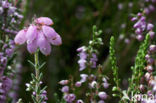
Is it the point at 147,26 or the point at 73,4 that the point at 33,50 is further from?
the point at 73,4

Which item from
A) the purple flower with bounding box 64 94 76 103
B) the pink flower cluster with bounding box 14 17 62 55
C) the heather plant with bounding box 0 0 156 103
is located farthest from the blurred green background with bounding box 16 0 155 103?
the pink flower cluster with bounding box 14 17 62 55

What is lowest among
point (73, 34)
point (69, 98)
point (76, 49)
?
point (69, 98)

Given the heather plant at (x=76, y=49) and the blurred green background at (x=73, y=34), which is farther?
the blurred green background at (x=73, y=34)

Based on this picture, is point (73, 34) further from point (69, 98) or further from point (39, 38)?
point (39, 38)

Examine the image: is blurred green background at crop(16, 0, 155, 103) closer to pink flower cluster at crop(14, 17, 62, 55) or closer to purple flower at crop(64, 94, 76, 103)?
purple flower at crop(64, 94, 76, 103)

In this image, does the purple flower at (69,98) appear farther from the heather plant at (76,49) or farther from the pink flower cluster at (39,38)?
the pink flower cluster at (39,38)

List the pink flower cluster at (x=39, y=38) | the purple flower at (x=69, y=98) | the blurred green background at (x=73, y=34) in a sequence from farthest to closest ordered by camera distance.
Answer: the blurred green background at (x=73, y=34) < the purple flower at (x=69, y=98) < the pink flower cluster at (x=39, y=38)

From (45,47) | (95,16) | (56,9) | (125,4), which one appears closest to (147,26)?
(45,47)

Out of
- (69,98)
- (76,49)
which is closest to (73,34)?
(76,49)

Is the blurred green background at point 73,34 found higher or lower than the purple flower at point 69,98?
higher

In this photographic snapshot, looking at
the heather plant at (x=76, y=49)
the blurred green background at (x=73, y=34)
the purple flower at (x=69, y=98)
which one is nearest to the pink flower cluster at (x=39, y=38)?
the heather plant at (x=76, y=49)

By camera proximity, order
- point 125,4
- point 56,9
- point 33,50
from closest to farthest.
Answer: point 33,50 → point 125,4 → point 56,9
